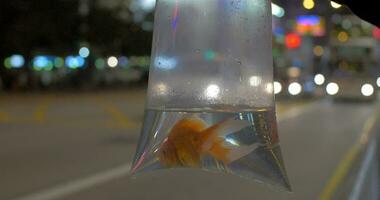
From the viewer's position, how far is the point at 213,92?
282 centimetres

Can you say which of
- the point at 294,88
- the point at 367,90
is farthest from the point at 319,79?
the point at 367,90

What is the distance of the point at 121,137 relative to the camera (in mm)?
17172

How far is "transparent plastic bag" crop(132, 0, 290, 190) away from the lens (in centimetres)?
277

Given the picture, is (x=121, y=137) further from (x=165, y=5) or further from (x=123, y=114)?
(x=165, y=5)

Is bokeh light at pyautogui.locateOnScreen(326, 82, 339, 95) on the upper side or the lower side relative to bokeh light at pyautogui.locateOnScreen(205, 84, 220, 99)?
lower

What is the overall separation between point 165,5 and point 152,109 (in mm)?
415

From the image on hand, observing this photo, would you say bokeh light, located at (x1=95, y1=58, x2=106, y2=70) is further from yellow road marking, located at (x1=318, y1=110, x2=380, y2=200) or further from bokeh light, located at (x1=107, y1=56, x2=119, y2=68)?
yellow road marking, located at (x1=318, y1=110, x2=380, y2=200)

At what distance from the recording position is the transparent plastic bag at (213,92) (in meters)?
2.77

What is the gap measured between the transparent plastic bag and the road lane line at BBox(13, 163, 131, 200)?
645 cm

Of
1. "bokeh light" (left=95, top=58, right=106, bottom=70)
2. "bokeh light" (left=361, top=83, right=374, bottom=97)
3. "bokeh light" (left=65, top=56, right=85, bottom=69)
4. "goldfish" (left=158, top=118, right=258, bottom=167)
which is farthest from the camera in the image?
"bokeh light" (left=95, top=58, right=106, bottom=70)

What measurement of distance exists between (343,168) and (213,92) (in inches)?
347

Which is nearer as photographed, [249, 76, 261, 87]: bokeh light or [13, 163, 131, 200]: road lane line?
[249, 76, 261, 87]: bokeh light

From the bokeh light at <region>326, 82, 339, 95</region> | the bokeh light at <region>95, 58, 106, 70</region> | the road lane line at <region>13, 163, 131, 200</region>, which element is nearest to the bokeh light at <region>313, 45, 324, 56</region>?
the bokeh light at <region>326, 82, 339, 95</region>

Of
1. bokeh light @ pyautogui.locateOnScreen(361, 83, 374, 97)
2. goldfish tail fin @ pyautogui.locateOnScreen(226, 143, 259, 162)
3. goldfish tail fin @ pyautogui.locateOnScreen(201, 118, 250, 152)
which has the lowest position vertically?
bokeh light @ pyautogui.locateOnScreen(361, 83, 374, 97)
